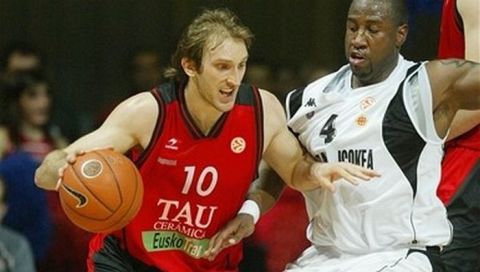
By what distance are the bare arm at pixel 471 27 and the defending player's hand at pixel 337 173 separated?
2.01 feet

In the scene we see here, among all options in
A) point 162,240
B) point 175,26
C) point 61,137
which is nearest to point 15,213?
point 61,137

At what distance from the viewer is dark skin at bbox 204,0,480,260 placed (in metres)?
4.21

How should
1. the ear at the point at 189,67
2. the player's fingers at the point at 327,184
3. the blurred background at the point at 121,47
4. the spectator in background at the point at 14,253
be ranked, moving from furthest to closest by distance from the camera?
the blurred background at the point at 121,47 < the spectator in background at the point at 14,253 < the ear at the point at 189,67 < the player's fingers at the point at 327,184

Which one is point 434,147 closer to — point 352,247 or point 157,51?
point 352,247

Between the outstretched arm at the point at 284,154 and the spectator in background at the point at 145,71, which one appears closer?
the outstretched arm at the point at 284,154

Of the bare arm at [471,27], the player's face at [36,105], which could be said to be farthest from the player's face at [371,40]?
the player's face at [36,105]

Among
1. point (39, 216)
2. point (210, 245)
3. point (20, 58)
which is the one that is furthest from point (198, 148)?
point (20, 58)

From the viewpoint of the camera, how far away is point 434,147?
430 cm

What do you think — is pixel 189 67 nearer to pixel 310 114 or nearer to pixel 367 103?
pixel 310 114

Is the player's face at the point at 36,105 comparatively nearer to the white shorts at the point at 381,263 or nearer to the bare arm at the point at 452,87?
the white shorts at the point at 381,263

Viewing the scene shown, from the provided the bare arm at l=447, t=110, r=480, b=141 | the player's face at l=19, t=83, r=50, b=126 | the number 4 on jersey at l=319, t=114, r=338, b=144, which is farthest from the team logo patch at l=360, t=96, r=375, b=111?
the player's face at l=19, t=83, r=50, b=126

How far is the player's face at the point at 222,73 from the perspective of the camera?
4.42 metres

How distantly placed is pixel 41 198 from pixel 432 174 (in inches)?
87.2

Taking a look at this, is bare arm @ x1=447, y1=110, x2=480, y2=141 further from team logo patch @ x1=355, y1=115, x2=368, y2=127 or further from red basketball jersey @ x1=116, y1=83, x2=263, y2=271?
red basketball jersey @ x1=116, y1=83, x2=263, y2=271
